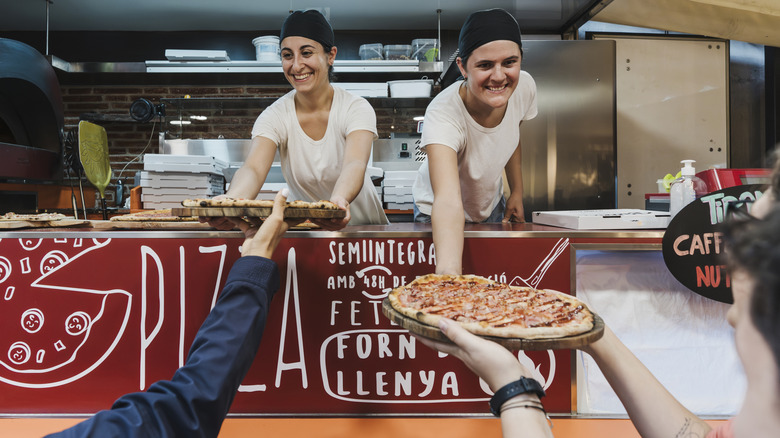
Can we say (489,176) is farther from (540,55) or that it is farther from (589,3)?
(589,3)

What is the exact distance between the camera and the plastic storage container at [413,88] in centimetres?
402

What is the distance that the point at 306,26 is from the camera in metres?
1.79

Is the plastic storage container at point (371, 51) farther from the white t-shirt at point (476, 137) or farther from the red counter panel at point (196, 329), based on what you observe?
the red counter panel at point (196, 329)

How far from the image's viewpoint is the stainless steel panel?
11.4 ft

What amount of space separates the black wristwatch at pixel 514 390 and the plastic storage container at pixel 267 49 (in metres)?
4.00

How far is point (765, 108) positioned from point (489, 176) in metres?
3.65

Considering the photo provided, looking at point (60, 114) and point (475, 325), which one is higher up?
point (60, 114)

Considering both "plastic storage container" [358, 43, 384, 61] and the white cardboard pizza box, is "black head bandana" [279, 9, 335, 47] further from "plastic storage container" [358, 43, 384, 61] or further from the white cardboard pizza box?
"plastic storage container" [358, 43, 384, 61]

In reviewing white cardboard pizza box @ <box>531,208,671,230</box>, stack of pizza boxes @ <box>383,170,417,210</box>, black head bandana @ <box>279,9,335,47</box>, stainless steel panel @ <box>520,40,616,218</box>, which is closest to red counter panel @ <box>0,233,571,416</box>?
white cardboard pizza box @ <box>531,208,671,230</box>

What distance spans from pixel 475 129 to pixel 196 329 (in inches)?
46.6

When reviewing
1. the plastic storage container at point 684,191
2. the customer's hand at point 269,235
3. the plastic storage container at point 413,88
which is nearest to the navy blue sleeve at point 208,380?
the customer's hand at point 269,235

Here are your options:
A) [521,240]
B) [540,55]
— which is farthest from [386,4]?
[521,240]

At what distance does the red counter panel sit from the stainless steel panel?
2.31 meters

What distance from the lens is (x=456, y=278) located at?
1.17 m
